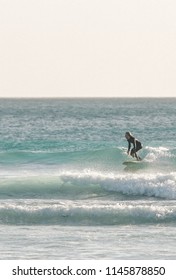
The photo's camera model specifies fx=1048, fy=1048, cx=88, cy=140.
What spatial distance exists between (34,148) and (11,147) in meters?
1.63

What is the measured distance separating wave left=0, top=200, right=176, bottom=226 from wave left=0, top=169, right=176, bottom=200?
3.63 m

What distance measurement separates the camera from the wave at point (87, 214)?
84.4 ft

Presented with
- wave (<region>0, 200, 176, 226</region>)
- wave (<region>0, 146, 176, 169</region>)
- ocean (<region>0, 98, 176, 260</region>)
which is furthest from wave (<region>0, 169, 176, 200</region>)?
wave (<region>0, 146, 176, 169</region>)

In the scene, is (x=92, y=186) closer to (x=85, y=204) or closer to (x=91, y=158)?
(x=85, y=204)

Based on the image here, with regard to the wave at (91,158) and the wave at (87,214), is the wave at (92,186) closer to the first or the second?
the wave at (87,214)

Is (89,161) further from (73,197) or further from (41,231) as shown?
(41,231)

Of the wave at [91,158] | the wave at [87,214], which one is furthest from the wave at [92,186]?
the wave at [91,158]

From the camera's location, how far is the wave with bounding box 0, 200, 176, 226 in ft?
84.4

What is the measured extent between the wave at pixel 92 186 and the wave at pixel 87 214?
143 inches

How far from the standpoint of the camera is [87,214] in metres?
26.3

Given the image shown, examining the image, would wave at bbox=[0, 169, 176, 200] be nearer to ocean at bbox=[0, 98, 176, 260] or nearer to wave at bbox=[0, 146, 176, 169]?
ocean at bbox=[0, 98, 176, 260]

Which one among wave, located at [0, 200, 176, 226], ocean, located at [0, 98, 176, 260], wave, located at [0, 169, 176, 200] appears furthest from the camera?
wave, located at [0, 169, 176, 200]

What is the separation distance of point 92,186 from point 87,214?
608 cm
